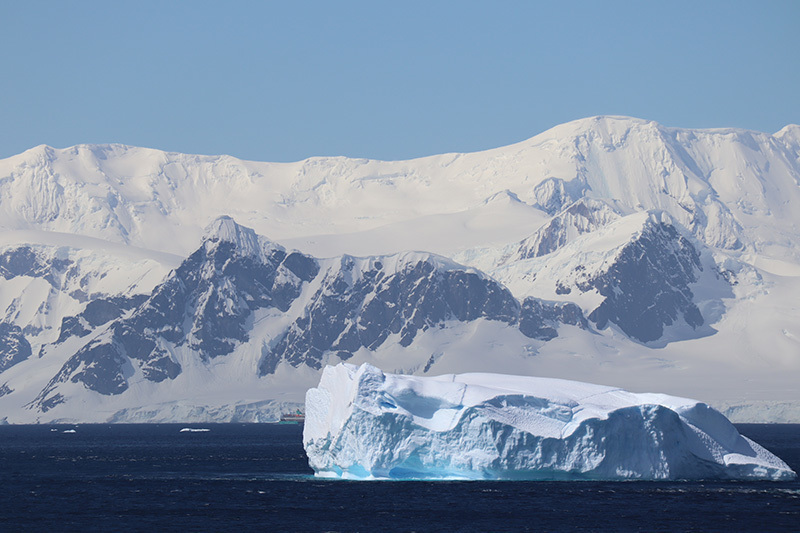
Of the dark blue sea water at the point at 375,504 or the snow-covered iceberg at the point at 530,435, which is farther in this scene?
the snow-covered iceberg at the point at 530,435

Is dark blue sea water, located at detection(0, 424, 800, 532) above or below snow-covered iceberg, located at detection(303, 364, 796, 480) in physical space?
below

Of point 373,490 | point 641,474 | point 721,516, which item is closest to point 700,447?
point 641,474

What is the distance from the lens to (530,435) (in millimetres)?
125250

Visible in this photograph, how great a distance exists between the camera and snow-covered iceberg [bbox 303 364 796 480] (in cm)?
12606

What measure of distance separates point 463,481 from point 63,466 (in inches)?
2441

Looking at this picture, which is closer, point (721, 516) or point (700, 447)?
point (721, 516)

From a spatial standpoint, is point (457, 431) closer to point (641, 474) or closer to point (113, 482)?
point (641, 474)

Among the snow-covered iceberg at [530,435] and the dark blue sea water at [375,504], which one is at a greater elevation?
the snow-covered iceberg at [530,435]

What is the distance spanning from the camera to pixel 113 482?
14800 cm

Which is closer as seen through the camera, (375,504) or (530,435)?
(375,504)

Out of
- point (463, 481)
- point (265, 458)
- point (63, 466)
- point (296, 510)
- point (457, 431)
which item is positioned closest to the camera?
Answer: point (296, 510)

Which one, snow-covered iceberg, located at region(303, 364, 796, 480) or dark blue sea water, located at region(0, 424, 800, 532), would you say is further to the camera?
snow-covered iceberg, located at region(303, 364, 796, 480)

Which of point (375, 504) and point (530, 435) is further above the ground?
point (530, 435)

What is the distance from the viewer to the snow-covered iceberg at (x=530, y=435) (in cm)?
12606
